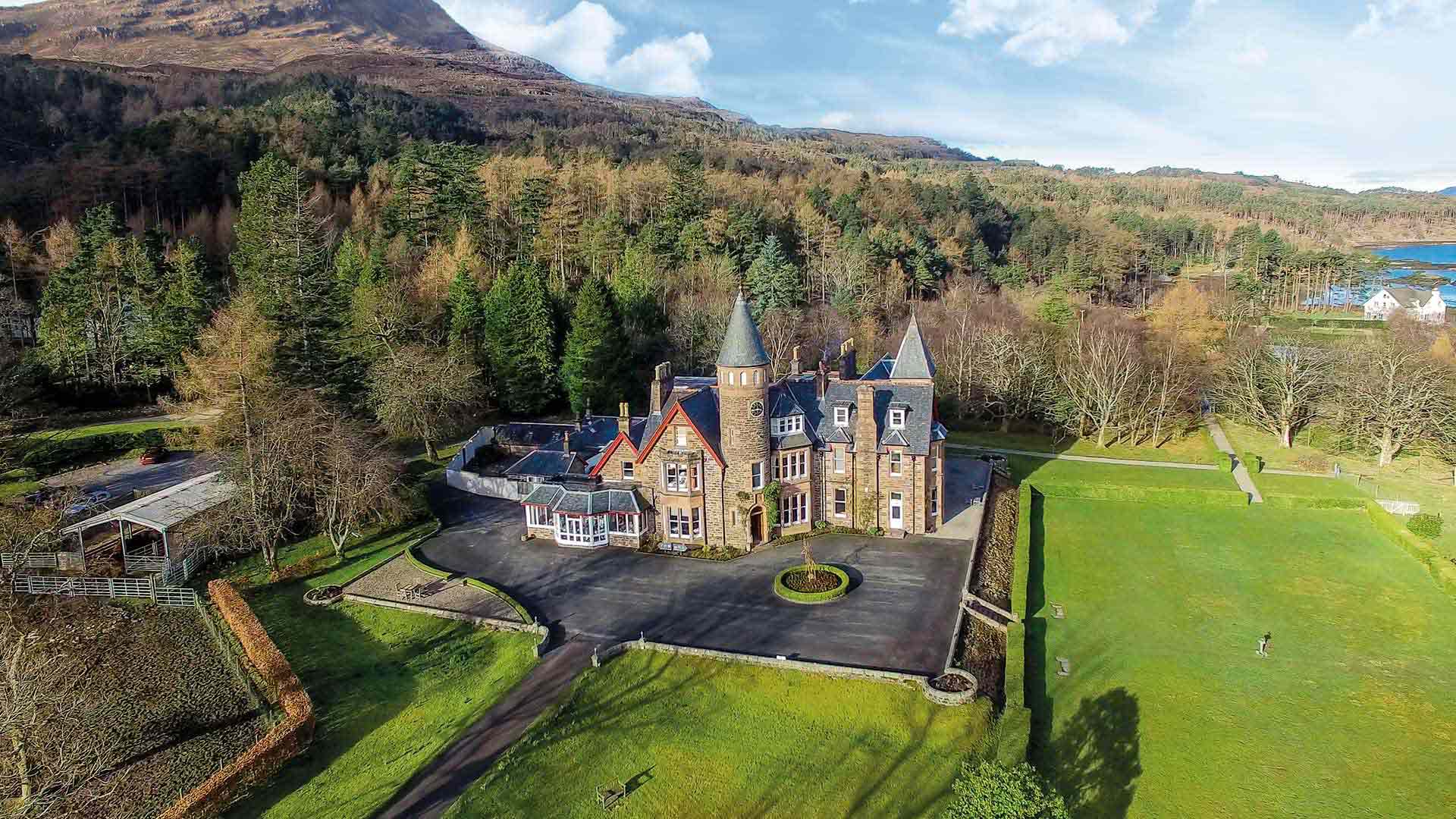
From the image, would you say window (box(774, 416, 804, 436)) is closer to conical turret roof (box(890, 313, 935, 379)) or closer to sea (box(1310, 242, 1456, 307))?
conical turret roof (box(890, 313, 935, 379))

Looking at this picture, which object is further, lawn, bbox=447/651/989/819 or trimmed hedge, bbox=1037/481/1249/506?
trimmed hedge, bbox=1037/481/1249/506

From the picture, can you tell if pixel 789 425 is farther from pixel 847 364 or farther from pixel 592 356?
pixel 592 356

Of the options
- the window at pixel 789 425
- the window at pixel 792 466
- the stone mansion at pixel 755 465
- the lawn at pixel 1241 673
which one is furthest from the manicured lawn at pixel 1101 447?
the window at pixel 789 425

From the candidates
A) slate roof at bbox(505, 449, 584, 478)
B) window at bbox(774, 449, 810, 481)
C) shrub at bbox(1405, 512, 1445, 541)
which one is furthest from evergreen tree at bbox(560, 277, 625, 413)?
shrub at bbox(1405, 512, 1445, 541)


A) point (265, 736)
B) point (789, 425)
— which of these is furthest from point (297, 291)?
point (265, 736)

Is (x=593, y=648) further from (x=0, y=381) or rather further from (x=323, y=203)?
(x=323, y=203)

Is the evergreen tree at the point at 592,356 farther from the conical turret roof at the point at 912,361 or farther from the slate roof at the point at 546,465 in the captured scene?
the conical turret roof at the point at 912,361

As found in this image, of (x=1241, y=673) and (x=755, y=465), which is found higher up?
(x=755, y=465)
